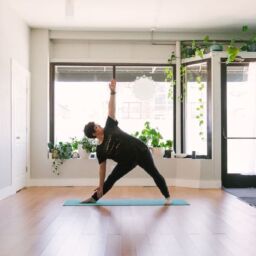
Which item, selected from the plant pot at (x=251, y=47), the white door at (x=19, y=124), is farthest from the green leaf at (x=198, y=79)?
the white door at (x=19, y=124)

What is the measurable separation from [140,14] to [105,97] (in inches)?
69.1

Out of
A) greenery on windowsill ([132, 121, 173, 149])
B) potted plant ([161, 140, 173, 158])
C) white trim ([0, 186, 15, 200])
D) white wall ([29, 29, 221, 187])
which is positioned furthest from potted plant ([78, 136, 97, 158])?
white trim ([0, 186, 15, 200])

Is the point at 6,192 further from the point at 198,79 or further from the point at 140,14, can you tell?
the point at 198,79

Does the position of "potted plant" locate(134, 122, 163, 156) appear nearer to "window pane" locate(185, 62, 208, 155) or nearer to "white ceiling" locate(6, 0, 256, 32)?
"window pane" locate(185, 62, 208, 155)

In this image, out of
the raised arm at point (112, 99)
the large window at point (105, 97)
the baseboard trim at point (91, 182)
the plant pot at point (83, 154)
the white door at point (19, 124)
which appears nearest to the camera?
the raised arm at point (112, 99)

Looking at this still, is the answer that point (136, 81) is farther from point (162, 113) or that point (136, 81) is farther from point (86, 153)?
point (86, 153)

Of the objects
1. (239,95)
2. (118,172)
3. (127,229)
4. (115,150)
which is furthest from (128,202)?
(239,95)

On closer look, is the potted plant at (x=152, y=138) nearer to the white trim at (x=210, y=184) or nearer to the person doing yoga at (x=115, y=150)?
the white trim at (x=210, y=184)

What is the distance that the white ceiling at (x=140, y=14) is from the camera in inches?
215

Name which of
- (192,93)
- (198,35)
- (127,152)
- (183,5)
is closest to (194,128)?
(192,93)

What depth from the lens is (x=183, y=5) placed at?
5.54 meters

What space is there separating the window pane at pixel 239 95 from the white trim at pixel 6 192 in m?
3.45

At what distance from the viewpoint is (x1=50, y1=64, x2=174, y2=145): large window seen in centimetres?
704

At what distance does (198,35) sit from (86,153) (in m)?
2.72
